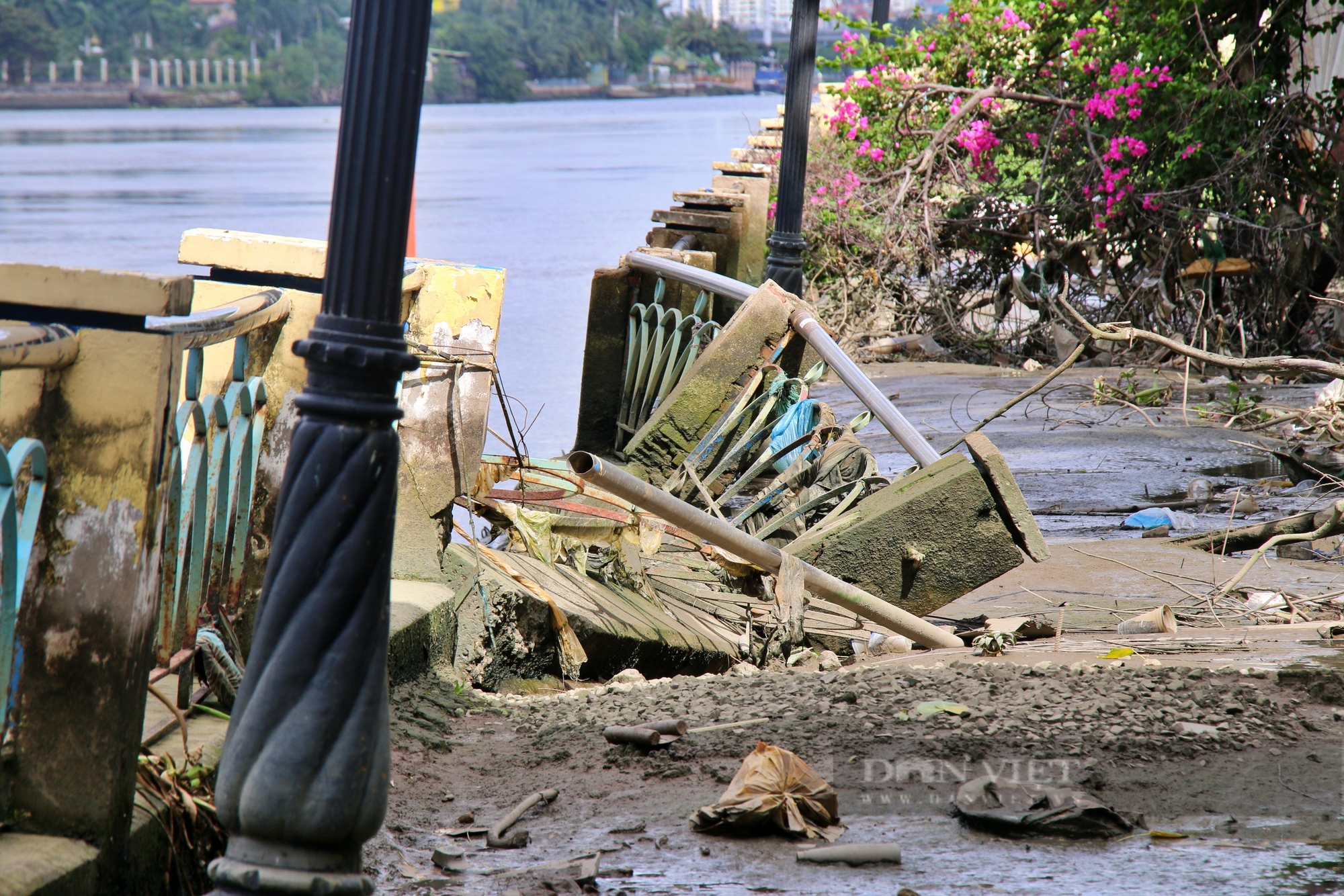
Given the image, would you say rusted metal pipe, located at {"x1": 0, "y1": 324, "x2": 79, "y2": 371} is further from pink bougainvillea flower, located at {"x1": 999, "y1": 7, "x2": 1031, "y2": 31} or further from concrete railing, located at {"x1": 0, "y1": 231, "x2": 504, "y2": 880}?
pink bougainvillea flower, located at {"x1": 999, "y1": 7, "x2": 1031, "y2": 31}

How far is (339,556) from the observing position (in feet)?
6.33

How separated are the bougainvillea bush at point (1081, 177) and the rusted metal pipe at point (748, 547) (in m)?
5.89

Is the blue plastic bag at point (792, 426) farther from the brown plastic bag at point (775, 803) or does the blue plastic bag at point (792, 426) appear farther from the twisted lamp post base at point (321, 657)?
the twisted lamp post base at point (321, 657)

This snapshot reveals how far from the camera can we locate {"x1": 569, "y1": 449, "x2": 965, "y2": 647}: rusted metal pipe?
388cm

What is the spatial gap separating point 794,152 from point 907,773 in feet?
22.2

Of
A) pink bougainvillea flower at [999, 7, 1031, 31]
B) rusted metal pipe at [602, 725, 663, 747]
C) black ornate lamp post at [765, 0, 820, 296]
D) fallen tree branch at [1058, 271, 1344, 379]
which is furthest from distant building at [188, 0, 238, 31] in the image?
rusted metal pipe at [602, 725, 663, 747]

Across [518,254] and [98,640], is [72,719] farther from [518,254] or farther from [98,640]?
[518,254]

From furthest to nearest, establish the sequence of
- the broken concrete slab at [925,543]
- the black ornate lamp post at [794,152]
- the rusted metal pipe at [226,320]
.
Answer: the black ornate lamp post at [794,152], the broken concrete slab at [925,543], the rusted metal pipe at [226,320]

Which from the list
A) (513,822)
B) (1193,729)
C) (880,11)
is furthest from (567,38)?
(513,822)

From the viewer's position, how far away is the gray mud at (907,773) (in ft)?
7.92

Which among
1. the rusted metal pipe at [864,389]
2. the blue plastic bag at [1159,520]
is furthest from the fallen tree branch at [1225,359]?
the blue plastic bag at [1159,520]

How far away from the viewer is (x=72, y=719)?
→ 207cm

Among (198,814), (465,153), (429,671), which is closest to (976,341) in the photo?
(429,671)

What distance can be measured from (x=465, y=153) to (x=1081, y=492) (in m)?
49.5
